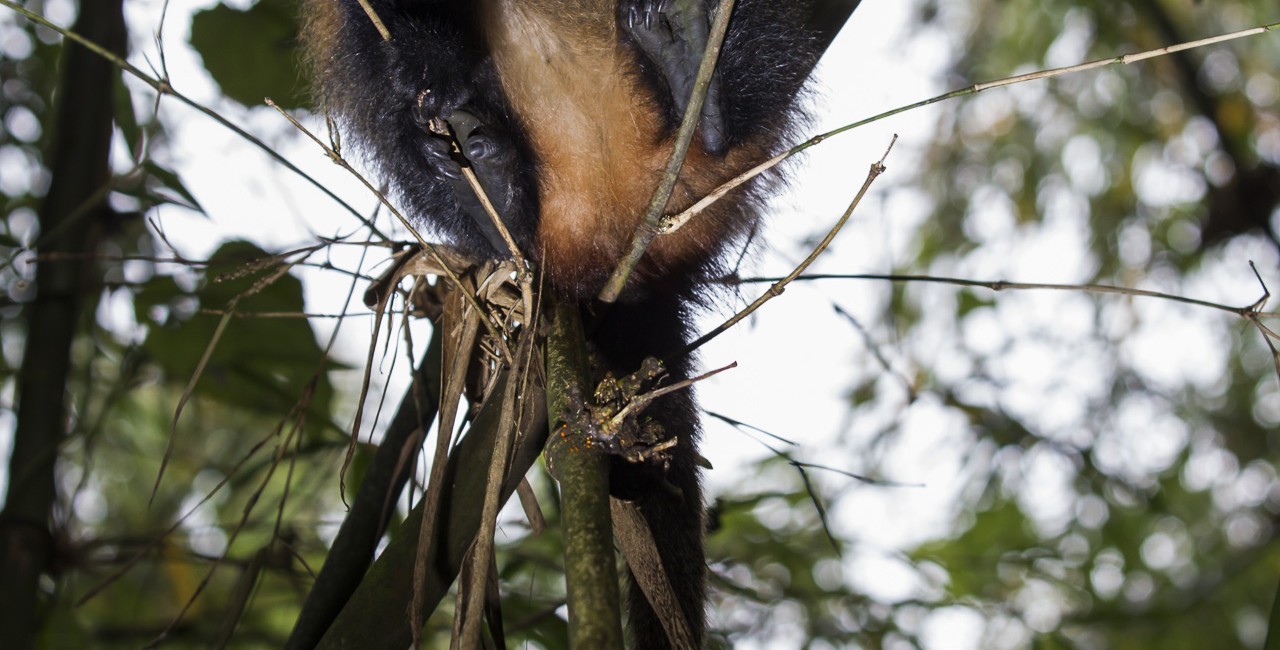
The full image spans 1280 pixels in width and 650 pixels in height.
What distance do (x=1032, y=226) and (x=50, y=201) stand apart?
309 centimetres

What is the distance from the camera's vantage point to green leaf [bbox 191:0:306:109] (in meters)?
1.73

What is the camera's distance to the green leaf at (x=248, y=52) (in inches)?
68.1

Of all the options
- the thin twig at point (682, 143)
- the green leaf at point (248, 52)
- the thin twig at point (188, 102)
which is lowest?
A: the thin twig at point (682, 143)

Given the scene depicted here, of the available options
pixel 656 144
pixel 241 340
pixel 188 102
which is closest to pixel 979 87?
pixel 656 144

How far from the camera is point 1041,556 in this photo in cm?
193

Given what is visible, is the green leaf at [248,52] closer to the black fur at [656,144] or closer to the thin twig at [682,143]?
the black fur at [656,144]

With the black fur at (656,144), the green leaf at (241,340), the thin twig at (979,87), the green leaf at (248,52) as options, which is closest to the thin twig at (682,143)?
the thin twig at (979,87)

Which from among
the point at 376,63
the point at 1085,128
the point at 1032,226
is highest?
the point at 1085,128

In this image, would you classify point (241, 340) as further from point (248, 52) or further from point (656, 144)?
point (656, 144)

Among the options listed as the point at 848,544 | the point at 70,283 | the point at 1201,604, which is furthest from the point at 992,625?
the point at 70,283

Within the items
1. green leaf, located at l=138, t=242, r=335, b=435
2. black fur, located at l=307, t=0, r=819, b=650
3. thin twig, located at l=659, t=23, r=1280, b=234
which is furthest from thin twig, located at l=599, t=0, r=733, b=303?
green leaf, located at l=138, t=242, r=335, b=435

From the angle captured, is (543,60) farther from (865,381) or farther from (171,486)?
(171,486)

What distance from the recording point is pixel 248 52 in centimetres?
176

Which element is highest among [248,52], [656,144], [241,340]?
[248,52]
